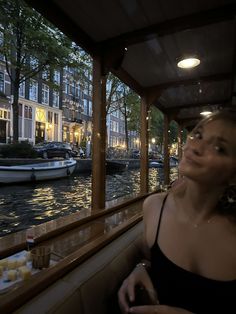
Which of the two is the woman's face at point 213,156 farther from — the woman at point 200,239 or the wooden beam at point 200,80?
the wooden beam at point 200,80

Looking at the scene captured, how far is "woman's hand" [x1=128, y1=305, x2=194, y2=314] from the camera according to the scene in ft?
3.84

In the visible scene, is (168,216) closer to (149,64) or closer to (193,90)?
(149,64)

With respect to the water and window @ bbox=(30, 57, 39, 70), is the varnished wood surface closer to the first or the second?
the water

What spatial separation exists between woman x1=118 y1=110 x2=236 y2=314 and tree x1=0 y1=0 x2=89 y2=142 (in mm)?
15386

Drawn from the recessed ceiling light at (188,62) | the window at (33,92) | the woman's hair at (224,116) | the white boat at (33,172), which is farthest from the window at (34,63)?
the woman's hair at (224,116)

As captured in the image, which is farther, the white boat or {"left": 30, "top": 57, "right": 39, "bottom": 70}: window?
{"left": 30, "top": 57, "right": 39, "bottom": 70}: window

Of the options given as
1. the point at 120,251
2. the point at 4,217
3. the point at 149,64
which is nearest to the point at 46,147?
the point at 4,217

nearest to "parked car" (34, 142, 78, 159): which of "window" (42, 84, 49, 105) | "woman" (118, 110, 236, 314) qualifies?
"window" (42, 84, 49, 105)

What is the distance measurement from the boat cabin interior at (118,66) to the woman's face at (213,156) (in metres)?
0.47

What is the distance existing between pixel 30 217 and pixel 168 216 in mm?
6191

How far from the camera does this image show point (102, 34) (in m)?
3.99

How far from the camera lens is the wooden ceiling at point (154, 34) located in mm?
3322

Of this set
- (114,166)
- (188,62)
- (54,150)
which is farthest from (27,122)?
(188,62)

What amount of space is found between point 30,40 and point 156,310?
1672cm
